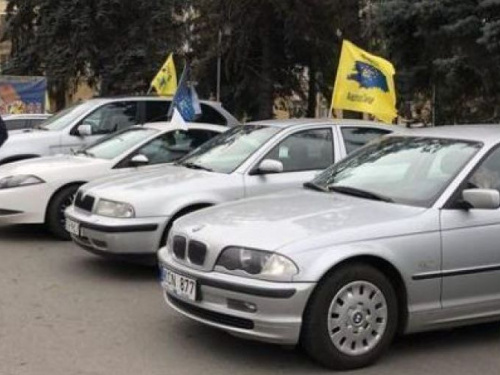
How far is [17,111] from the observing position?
2497 centimetres

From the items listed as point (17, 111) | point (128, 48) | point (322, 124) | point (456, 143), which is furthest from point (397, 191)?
point (128, 48)

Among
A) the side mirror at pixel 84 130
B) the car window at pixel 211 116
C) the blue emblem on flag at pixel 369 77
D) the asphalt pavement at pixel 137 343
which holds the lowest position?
the asphalt pavement at pixel 137 343

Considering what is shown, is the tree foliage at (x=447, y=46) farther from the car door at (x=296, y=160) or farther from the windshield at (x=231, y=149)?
the windshield at (x=231, y=149)

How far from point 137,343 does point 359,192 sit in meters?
1.85

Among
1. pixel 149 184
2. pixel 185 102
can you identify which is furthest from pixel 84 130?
pixel 149 184

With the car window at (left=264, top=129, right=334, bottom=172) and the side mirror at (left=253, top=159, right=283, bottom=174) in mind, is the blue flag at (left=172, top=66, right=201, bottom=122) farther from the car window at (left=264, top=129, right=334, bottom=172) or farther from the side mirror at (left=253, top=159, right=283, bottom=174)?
the side mirror at (left=253, top=159, right=283, bottom=174)

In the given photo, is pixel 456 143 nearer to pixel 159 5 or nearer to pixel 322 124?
pixel 322 124

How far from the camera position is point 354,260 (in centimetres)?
511

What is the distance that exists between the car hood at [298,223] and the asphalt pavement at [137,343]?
762 millimetres

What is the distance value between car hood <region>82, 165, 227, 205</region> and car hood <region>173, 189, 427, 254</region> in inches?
73.7

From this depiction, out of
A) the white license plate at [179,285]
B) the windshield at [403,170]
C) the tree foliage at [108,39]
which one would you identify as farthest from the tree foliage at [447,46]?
the tree foliage at [108,39]

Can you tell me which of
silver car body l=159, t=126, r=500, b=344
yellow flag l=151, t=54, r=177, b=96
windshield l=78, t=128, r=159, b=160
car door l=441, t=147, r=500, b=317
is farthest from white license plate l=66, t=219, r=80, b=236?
yellow flag l=151, t=54, r=177, b=96

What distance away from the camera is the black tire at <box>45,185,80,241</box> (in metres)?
9.52

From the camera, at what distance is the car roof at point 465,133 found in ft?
19.3
